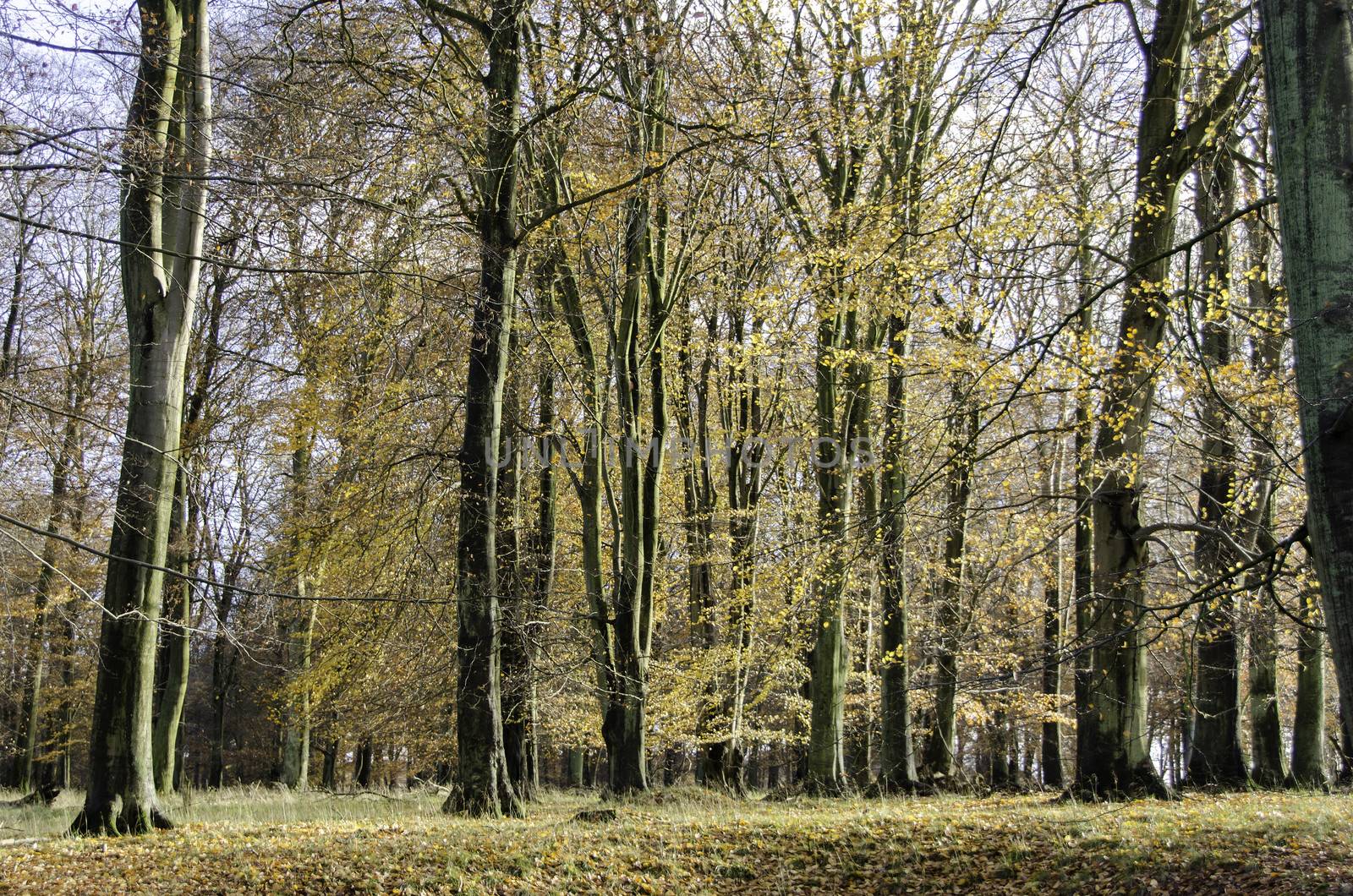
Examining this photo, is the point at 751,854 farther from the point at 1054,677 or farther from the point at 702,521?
the point at 1054,677

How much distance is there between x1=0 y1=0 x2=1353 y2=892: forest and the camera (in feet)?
20.0

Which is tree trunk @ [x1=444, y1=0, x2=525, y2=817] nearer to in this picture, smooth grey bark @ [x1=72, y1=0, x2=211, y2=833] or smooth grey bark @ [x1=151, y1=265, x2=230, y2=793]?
smooth grey bark @ [x1=72, y1=0, x2=211, y2=833]

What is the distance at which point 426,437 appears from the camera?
12.8m

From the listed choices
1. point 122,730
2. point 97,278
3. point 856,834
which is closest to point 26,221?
point 122,730

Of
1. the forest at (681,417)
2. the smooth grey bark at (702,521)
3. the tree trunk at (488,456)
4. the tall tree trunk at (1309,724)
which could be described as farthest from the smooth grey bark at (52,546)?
the tall tree trunk at (1309,724)

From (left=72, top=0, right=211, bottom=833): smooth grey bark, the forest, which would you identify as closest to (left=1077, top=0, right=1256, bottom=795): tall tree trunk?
the forest

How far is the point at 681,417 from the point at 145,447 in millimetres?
10991

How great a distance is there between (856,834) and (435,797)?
871 cm

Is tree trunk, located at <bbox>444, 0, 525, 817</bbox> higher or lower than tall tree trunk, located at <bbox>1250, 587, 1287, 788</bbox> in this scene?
higher

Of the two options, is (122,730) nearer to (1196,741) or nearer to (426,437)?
(426,437)

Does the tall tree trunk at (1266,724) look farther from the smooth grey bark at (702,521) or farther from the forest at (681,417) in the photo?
the smooth grey bark at (702,521)

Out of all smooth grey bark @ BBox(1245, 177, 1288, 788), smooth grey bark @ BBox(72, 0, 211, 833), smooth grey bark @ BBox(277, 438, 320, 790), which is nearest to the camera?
smooth grey bark @ BBox(72, 0, 211, 833)

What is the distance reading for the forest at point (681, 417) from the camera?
240 inches

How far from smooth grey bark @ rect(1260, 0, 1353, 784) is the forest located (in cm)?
2
